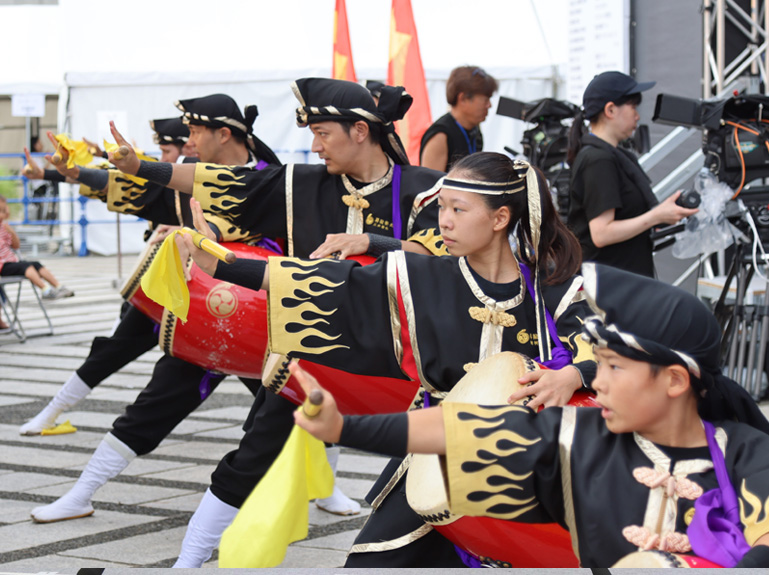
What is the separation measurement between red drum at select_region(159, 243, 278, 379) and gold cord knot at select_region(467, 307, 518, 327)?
3.27ft

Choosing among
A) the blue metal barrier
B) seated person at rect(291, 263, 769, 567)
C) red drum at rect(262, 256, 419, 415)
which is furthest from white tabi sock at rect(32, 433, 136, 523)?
the blue metal barrier

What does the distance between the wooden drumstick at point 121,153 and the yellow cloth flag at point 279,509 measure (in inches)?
63.8

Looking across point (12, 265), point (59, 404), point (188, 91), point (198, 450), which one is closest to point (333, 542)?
point (198, 450)

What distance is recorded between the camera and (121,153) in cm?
305

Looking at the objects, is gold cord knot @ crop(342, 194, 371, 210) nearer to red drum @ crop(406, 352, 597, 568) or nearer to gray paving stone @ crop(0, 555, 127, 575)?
red drum @ crop(406, 352, 597, 568)

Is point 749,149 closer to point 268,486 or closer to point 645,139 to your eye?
point 645,139

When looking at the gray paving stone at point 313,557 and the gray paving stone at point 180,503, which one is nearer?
the gray paving stone at point 313,557

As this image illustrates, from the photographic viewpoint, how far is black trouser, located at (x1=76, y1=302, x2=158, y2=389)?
4.30 m

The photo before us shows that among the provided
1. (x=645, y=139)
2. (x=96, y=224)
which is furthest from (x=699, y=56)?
(x=96, y=224)

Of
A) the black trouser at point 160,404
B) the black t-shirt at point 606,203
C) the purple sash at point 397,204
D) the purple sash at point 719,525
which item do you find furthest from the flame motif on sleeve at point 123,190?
the purple sash at point 719,525

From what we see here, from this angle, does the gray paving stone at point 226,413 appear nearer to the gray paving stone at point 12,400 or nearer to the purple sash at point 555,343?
the gray paving stone at point 12,400

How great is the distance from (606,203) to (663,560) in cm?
257

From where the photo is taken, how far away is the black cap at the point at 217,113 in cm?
373

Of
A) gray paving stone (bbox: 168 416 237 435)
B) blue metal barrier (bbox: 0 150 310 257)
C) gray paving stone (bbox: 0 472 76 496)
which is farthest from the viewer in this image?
blue metal barrier (bbox: 0 150 310 257)
